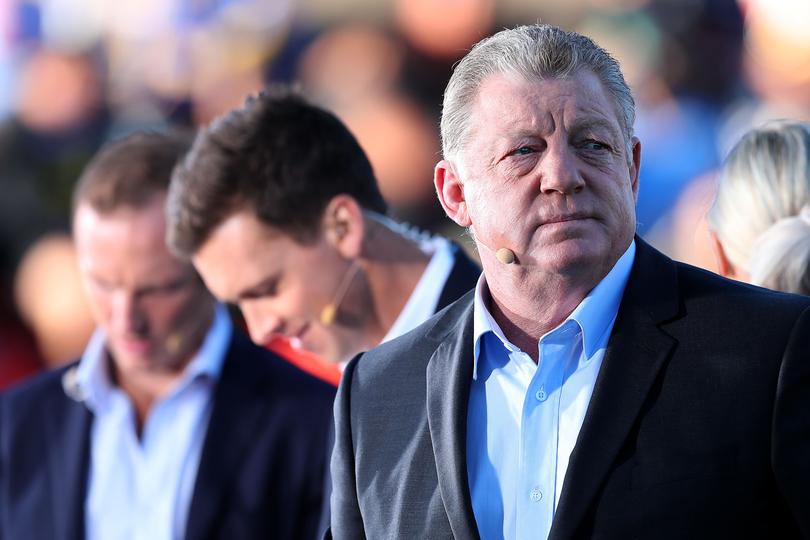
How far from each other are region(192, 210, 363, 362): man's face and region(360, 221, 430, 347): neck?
5 centimetres

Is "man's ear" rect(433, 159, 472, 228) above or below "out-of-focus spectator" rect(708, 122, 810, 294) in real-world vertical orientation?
below

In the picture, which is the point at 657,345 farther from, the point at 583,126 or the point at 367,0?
the point at 367,0

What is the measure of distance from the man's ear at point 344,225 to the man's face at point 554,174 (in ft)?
4.20

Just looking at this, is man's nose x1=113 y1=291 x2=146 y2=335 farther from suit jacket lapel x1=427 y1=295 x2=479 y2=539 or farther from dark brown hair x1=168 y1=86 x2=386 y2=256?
suit jacket lapel x1=427 y1=295 x2=479 y2=539

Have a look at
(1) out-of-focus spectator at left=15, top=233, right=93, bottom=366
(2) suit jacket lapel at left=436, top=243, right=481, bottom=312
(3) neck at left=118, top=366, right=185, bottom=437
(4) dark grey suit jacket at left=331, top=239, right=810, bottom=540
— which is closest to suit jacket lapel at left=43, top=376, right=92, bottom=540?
(3) neck at left=118, top=366, right=185, bottom=437

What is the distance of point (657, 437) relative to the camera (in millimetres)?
1654

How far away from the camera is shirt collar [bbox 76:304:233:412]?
12.0 feet

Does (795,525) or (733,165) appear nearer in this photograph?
(795,525)

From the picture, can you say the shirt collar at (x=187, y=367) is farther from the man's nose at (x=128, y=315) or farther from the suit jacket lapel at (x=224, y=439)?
the man's nose at (x=128, y=315)

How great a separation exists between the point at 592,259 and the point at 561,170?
0.14 m

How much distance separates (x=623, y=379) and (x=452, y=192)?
459mm

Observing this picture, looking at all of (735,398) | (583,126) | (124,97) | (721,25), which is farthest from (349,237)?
(124,97)

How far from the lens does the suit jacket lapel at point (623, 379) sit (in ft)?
5.40

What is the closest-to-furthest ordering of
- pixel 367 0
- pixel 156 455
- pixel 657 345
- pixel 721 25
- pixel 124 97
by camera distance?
pixel 657 345 → pixel 156 455 → pixel 721 25 → pixel 367 0 → pixel 124 97
